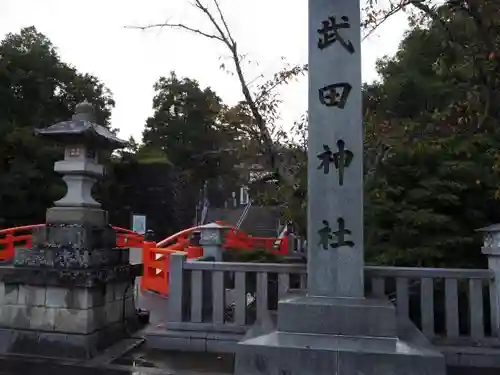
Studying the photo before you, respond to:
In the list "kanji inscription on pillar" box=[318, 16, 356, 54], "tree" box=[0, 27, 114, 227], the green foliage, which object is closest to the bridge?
the green foliage

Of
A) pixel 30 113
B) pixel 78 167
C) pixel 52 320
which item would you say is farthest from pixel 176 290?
pixel 30 113

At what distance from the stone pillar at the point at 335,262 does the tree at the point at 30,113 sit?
62.5 ft

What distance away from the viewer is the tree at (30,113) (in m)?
21.6

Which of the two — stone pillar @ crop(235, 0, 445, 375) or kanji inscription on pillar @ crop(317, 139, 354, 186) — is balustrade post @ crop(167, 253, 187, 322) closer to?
stone pillar @ crop(235, 0, 445, 375)

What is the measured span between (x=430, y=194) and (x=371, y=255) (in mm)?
1501

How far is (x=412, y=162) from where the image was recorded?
363 inches

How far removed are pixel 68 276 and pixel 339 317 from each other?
323 cm

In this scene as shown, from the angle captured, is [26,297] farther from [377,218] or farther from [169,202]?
[169,202]

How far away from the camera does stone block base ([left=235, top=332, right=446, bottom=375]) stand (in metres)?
4.35

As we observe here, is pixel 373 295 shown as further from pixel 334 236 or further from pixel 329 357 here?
pixel 329 357

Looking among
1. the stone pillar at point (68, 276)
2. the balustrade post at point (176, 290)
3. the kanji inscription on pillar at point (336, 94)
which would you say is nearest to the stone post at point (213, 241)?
the balustrade post at point (176, 290)

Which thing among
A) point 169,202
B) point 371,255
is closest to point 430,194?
point 371,255

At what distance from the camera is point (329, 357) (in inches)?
178

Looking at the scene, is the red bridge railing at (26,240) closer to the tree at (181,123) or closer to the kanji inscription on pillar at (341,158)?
the kanji inscription on pillar at (341,158)
